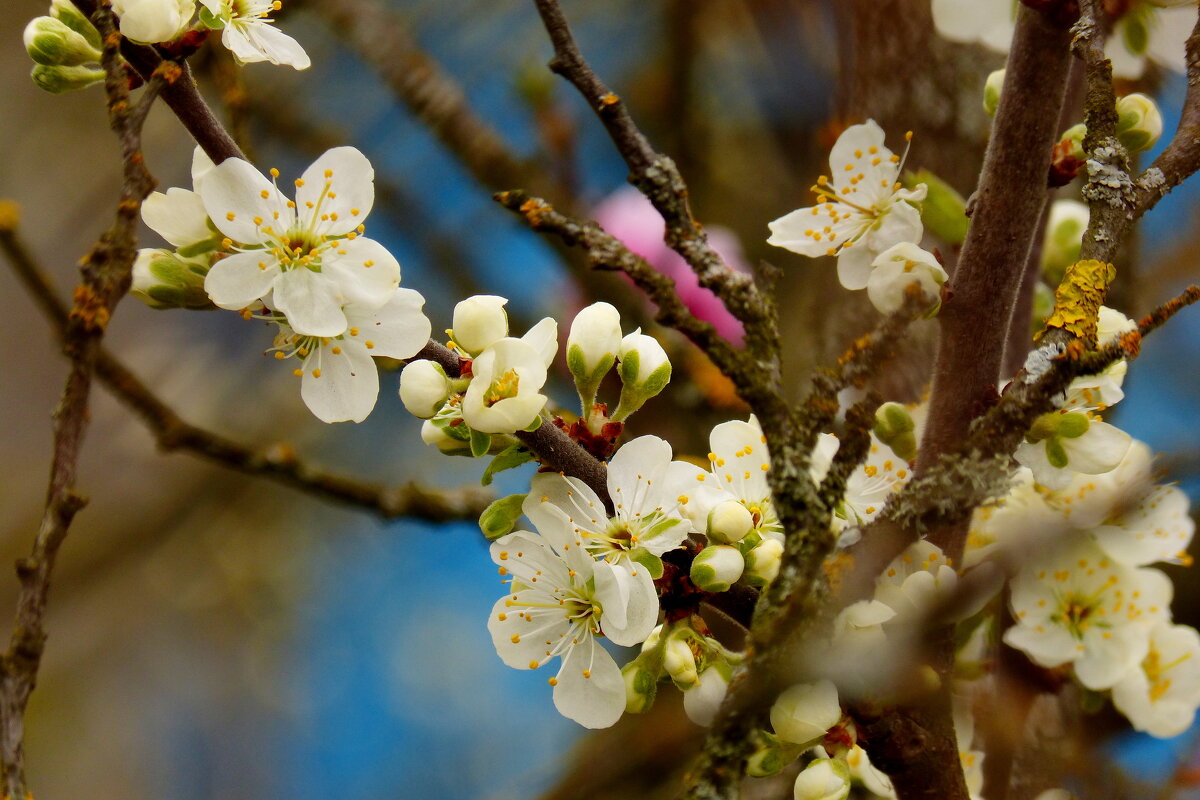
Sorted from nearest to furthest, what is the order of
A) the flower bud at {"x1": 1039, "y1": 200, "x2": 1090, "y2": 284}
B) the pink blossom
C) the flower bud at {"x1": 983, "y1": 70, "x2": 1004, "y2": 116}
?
the flower bud at {"x1": 983, "y1": 70, "x2": 1004, "y2": 116} < the flower bud at {"x1": 1039, "y1": 200, "x2": 1090, "y2": 284} < the pink blossom

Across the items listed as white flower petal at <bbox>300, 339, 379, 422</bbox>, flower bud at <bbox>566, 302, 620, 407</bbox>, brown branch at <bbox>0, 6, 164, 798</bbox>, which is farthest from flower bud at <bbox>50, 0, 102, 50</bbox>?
flower bud at <bbox>566, 302, 620, 407</bbox>

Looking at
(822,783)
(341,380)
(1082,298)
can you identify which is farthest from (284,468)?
(1082,298)

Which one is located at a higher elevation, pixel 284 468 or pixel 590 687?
pixel 590 687

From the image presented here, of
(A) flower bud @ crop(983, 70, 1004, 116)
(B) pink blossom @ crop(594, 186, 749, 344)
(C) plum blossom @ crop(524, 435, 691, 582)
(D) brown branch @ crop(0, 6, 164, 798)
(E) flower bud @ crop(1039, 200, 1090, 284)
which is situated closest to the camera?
(D) brown branch @ crop(0, 6, 164, 798)

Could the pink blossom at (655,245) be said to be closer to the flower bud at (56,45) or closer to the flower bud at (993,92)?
the flower bud at (993,92)

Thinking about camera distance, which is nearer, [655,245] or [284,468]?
[284,468]

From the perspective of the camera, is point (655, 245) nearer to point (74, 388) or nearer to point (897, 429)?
point (897, 429)

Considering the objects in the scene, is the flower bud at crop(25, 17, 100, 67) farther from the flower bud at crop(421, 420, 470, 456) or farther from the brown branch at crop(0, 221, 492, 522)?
the brown branch at crop(0, 221, 492, 522)
